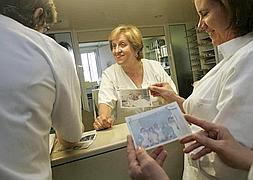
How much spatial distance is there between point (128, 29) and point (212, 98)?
1.15 meters

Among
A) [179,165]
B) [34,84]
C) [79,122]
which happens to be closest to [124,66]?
[179,165]

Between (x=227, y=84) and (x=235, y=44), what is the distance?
0.16 metres

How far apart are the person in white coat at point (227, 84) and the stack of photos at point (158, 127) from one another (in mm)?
109

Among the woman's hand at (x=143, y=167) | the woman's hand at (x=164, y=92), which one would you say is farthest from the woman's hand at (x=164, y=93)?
the woman's hand at (x=143, y=167)

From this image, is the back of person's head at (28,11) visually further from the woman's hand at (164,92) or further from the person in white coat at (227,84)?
the woman's hand at (164,92)

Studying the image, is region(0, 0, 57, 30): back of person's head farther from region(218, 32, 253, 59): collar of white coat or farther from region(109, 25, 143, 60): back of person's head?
region(109, 25, 143, 60): back of person's head

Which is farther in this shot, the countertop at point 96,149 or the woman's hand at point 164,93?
the woman's hand at point 164,93

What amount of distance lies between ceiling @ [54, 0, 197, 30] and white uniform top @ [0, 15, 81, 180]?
113 centimetres

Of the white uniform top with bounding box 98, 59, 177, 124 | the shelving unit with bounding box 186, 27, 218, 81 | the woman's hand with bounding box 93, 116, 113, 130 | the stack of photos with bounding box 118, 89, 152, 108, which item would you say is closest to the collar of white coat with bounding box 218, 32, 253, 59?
the stack of photos with bounding box 118, 89, 152, 108

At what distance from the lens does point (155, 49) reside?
226 cm

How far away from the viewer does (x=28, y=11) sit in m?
0.72

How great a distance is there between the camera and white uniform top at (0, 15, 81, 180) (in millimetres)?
604

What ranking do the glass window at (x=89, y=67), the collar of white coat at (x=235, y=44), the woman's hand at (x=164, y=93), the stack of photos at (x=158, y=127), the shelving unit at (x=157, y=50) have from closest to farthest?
1. the stack of photos at (x=158, y=127)
2. the collar of white coat at (x=235, y=44)
3. the woman's hand at (x=164, y=93)
4. the glass window at (x=89, y=67)
5. the shelving unit at (x=157, y=50)

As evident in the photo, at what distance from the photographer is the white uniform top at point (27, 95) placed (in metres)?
0.60
